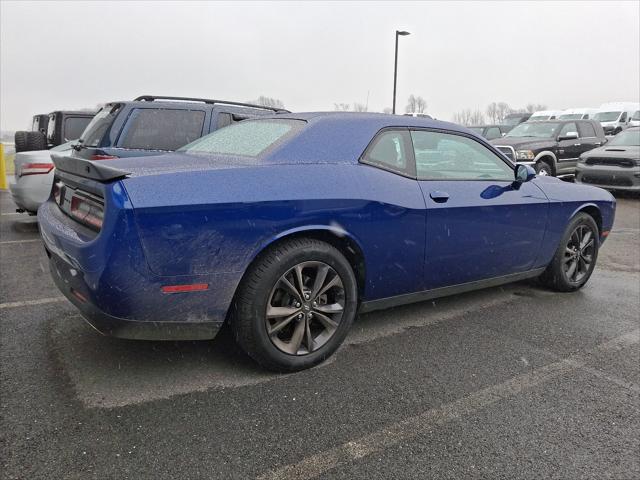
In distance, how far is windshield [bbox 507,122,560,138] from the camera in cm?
1241

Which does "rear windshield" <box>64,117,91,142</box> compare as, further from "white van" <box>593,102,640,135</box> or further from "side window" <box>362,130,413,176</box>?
"white van" <box>593,102,640,135</box>

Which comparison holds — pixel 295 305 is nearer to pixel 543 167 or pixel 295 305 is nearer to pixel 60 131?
pixel 60 131

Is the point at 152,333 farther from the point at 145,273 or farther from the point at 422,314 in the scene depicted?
the point at 422,314

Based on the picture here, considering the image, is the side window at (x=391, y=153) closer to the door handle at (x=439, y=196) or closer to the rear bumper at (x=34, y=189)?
the door handle at (x=439, y=196)

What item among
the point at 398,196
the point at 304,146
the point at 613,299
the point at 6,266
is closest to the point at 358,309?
the point at 398,196

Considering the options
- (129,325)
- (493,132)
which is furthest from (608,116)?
(129,325)

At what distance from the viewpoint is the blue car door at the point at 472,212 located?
339cm

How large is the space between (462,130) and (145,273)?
262 cm

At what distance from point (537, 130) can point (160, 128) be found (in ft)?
33.4

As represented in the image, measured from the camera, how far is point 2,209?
9.34 m

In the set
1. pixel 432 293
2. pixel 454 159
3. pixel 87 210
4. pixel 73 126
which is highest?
pixel 73 126

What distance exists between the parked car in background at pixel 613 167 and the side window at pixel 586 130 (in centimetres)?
136

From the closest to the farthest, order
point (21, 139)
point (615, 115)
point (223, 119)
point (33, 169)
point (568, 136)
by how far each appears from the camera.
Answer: point (223, 119) → point (33, 169) → point (21, 139) → point (568, 136) → point (615, 115)

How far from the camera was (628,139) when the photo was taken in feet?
38.7
